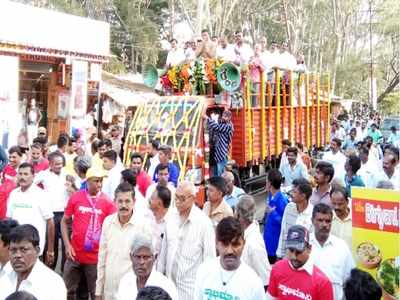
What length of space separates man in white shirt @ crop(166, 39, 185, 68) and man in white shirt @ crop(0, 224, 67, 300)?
28.0 ft

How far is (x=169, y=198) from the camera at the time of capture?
528 cm

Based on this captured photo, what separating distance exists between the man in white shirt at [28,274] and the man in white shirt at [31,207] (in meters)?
2.13

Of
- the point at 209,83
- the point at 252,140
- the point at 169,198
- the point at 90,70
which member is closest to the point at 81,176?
the point at 169,198

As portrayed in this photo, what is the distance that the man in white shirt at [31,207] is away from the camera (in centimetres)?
598

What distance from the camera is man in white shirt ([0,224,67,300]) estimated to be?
3.73 meters

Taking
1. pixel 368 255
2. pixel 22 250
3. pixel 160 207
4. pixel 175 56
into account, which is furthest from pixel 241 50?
pixel 22 250

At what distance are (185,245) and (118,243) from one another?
1.80ft

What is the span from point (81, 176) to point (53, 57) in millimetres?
11305

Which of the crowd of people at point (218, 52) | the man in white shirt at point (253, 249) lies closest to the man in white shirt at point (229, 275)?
the man in white shirt at point (253, 249)

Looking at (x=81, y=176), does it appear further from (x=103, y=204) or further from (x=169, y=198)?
(x=169, y=198)

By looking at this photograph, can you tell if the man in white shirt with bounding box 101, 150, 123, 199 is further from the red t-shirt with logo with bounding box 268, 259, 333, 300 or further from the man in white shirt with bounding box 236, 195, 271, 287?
the red t-shirt with logo with bounding box 268, 259, 333, 300

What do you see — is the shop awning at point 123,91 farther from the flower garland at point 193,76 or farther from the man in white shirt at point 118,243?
the man in white shirt at point 118,243

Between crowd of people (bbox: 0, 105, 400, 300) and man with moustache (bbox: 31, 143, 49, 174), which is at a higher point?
man with moustache (bbox: 31, 143, 49, 174)

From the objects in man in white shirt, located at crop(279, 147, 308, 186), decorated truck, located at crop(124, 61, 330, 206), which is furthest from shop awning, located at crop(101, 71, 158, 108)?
man in white shirt, located at crop(279, 147, 308, 186)
